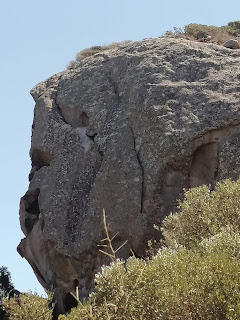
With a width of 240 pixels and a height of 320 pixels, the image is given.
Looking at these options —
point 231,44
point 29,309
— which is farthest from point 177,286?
point 231,44

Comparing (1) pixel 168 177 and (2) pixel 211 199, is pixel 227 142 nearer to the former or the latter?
(1) pixel 168 177

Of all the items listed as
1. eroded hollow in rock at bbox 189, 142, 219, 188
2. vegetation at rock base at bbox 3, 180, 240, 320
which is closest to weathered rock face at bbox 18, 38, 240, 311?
eroded hollow in rock at bbox 189, 142, 219, 188

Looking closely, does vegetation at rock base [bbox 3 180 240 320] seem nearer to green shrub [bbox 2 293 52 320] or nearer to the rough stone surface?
green shrub [bbox 2 293 52 320]

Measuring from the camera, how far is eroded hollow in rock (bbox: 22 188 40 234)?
24.0m

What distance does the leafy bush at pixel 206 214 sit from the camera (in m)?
14.1

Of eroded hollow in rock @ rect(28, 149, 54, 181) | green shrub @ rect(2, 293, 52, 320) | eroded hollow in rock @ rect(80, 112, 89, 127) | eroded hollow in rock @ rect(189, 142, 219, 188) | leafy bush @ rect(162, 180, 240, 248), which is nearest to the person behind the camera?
leafy bush @ rect(162, 180, 240, 248)

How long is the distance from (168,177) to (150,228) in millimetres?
1667

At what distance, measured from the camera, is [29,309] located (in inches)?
899

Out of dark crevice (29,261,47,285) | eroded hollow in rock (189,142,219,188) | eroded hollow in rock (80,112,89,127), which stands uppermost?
eroded hollow in rock (80,112,89,127)

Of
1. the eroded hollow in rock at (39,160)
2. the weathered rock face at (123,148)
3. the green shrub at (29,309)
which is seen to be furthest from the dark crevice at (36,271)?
the eroded hollow in rock at (39,160)

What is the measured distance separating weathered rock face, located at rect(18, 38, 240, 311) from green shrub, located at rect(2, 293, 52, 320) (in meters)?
0.62

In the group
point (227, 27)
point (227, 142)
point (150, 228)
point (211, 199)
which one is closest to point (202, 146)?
point (227, 142)

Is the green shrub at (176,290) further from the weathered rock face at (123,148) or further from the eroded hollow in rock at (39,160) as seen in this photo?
the eroded hollow in rock at (39,160)

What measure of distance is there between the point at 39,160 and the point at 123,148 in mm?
4954
